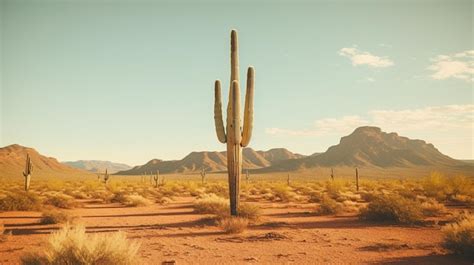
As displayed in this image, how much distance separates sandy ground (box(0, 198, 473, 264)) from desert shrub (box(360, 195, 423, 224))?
72cm

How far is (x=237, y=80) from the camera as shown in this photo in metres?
12.6

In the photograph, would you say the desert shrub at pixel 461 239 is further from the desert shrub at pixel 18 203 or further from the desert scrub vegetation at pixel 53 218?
the desert shrub at pixel 18 203

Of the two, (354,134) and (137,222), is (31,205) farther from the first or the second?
(354,134)

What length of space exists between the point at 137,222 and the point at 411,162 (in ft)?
366

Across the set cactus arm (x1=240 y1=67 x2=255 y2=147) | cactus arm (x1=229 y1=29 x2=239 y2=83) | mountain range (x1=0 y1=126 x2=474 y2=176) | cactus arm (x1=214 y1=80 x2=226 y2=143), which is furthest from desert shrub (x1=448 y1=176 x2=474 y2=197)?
mountain range (x1=0 y1=126 x2=474 y2=176)

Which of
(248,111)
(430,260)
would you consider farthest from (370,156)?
(430,260)

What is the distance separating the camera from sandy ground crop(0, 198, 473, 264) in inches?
281

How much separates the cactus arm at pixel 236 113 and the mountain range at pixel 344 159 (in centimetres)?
9566

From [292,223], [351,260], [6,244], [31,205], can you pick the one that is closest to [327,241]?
[351,260]

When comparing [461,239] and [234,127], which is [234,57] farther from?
[461,239]

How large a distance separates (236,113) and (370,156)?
11177 centimetres

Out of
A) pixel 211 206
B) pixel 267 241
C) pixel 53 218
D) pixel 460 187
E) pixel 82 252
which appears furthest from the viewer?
pixel 460 187

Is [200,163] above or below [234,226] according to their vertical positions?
above

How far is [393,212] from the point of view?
12.4 meters
